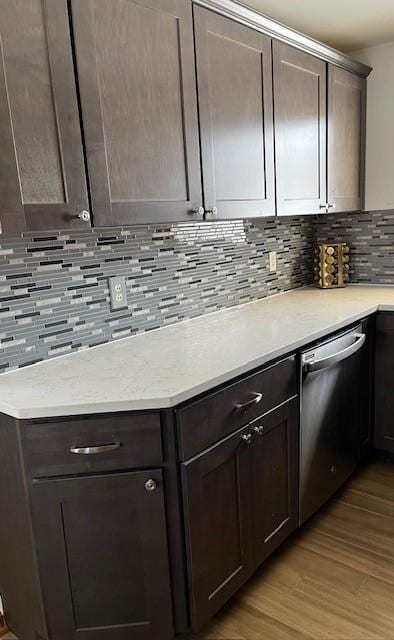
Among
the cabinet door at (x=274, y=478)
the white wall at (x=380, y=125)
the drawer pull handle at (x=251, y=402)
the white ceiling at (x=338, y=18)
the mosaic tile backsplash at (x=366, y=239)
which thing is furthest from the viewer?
the mosaic tile backsplash at (x=366, y=239)

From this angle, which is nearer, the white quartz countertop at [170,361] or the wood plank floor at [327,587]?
the white quartz countertop at [170,361]

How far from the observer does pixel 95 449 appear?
128cm

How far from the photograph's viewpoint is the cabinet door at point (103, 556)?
131 cm

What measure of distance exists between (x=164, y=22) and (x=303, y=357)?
49.9 inches

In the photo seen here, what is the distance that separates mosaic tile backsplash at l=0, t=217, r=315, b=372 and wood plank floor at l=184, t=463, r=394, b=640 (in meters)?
1.10

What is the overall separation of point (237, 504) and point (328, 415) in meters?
0.69

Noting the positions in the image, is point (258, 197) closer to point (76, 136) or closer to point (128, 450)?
point (76, 136)

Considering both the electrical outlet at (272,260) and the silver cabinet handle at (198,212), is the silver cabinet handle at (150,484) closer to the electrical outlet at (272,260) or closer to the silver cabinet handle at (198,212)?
the silver cabinet handle at (198,212)

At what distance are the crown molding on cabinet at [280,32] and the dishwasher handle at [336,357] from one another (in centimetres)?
136

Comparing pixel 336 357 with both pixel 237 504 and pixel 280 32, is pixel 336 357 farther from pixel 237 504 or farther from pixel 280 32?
pixel 280 32

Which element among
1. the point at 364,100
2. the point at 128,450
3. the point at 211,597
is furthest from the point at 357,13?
the point at 211,597

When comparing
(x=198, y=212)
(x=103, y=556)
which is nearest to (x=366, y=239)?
(x=198, y=212)

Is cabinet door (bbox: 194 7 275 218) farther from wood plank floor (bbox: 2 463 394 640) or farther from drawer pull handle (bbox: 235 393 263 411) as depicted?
wood plank floor (bbox: 2 463 394 640)

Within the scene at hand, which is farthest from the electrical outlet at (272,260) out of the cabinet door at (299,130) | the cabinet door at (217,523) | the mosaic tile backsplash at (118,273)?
the cabinet door at (217,523)
